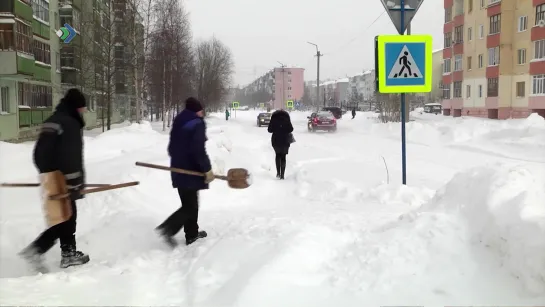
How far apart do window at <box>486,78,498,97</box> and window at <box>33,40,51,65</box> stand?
120 feet

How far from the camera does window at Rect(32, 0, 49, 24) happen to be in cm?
3014

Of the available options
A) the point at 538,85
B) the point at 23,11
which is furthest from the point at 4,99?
the point at 538,85

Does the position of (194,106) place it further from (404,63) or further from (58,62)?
(58,62)

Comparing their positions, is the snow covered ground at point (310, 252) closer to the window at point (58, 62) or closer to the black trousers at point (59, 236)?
the black trousers at point (59, 236)

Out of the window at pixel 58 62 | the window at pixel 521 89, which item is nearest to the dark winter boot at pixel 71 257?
the window at pixel 58 62

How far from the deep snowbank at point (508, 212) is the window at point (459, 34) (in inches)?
1892

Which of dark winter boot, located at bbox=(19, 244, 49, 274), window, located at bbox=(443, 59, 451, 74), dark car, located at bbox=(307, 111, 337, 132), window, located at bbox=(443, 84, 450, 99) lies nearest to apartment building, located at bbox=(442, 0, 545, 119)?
window, located at bbox=(443, 59, 451, 74)

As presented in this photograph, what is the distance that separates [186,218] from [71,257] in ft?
3.91

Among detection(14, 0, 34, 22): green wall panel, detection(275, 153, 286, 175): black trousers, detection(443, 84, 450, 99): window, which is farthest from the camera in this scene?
detection(443, 84, 450, 99): window

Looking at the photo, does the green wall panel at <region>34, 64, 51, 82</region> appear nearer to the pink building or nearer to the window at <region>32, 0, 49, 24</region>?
the window at <region>32, 0, 49, 24</region>

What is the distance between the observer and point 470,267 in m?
3.58

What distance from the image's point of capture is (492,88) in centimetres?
4234

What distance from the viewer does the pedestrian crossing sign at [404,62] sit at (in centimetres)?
732

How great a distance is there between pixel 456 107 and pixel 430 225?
1920 inches
